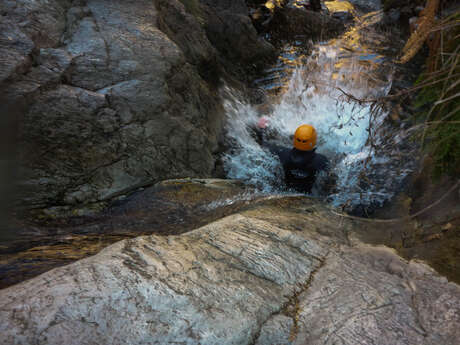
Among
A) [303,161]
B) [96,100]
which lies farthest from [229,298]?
[303,161]

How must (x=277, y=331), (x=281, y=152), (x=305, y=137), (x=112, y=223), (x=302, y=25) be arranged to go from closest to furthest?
1. (x=277, y=331)
2. (x=112, y=223)
3. (x=305, y=137)
4. (x=281, y=152)
5. (x=302, y=25)

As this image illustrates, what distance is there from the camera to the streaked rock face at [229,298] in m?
1.47

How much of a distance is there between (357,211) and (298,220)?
4.89 feet

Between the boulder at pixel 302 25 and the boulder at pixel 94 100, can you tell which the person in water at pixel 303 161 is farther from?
the boulder at pixel 302 25

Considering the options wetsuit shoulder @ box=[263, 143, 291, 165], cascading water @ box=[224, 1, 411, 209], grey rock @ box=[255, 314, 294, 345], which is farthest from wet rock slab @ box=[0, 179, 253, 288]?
grey rock @ box=[255, 314, 294, 345]

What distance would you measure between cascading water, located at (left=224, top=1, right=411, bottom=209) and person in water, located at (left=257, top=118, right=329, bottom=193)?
37 centimetres

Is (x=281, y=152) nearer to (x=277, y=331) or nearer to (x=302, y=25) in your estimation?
(x=277, y=331)

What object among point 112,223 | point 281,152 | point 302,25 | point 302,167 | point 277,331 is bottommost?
point 112,223

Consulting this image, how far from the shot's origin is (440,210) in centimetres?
273

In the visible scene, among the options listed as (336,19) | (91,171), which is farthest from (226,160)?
(336,19)

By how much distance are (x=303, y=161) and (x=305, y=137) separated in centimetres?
36

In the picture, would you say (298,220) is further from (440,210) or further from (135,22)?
(135,22)

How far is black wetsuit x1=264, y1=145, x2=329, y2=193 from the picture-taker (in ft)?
14.3

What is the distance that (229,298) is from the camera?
1729 millimetres
